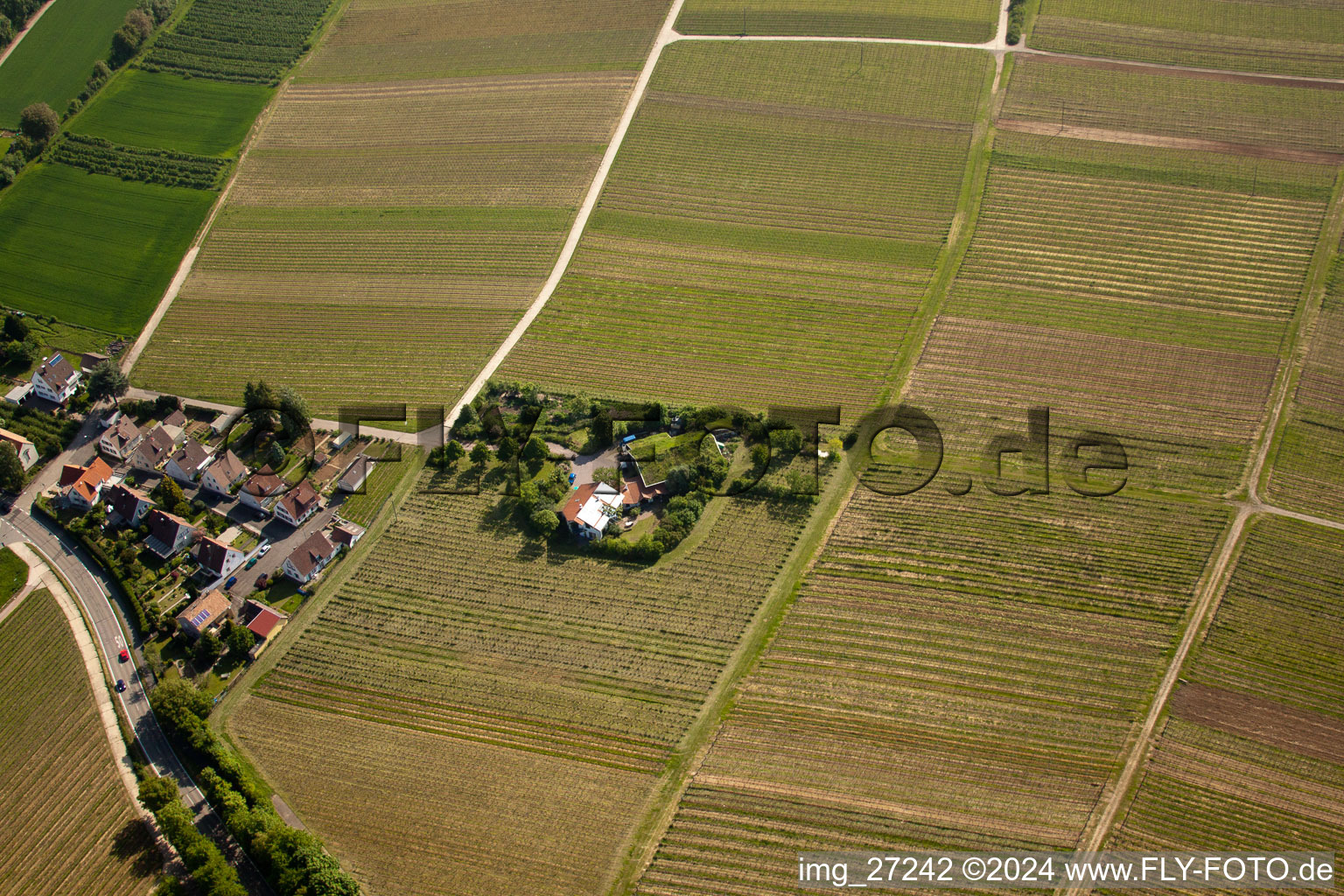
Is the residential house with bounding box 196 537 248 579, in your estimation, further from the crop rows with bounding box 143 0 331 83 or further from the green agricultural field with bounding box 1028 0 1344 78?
the green agricultural field with bounding box 1028 0 1344 78

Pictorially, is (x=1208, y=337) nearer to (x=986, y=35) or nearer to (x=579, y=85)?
(x=986, y=35)

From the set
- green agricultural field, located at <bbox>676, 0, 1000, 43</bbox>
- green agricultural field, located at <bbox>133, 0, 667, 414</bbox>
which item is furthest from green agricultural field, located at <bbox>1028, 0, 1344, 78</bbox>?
green agricultural field, located at <bbox>133, 0, 667, 414</bbox>

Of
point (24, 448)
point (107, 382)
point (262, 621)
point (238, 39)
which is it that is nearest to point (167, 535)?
point (262, 621)

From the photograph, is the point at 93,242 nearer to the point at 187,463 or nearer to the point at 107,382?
the point at 107,382

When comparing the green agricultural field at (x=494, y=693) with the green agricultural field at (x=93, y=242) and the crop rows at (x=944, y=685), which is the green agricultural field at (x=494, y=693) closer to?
the crop rows at (x=944, y=685)

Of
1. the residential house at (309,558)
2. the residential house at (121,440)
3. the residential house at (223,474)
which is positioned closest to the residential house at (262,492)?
the residential house at (223,474)
